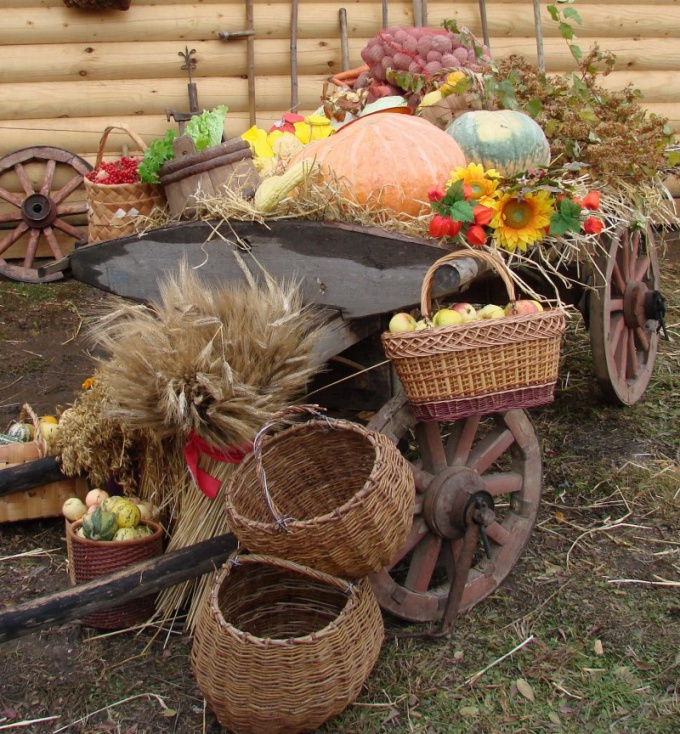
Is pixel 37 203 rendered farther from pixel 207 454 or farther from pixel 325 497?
pixel 325 497

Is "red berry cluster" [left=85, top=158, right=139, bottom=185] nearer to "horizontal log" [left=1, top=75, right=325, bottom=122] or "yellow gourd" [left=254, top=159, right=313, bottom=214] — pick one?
"yellow gourd" [left=254, top=159, right=313, bottom=214]

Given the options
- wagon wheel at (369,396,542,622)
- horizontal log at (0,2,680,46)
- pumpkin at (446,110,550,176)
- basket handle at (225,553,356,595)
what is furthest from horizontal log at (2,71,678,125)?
basket handle at (225,553,356,595)

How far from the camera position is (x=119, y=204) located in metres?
2.81

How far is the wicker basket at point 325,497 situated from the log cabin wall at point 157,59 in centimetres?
371

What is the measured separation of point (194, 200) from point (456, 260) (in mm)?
984

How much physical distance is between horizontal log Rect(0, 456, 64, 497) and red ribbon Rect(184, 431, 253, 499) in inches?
23.6

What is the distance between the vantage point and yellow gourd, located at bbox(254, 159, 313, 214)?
244cm

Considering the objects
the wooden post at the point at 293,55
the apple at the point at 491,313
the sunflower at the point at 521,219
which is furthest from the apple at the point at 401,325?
the wooden post at the point at 293,55

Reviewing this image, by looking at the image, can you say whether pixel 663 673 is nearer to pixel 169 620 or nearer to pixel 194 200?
pixel 169 620

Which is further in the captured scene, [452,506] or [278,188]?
[278,188]

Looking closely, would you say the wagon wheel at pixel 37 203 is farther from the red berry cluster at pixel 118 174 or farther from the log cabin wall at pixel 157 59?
the red berry cluster at pixel 118 174

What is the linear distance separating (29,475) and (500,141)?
6.29 feet

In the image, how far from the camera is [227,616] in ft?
6.81

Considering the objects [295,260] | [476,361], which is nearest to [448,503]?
[476,361]
